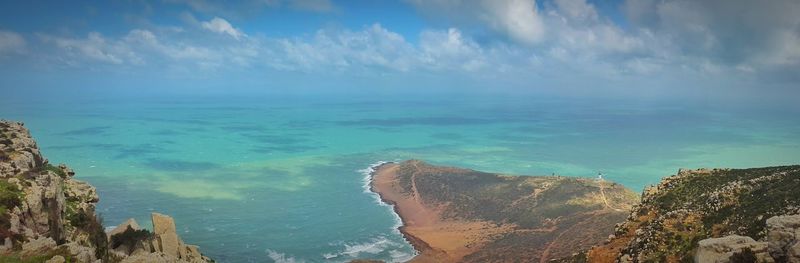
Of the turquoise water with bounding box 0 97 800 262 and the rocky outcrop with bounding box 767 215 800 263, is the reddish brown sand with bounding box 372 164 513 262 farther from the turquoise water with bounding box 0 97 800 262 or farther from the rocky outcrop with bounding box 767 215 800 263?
the rocky outcrop with bounding box 767 215 800 263

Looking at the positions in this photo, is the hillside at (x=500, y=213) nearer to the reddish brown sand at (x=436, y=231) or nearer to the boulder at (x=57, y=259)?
the reddish brown sand at (x=436, y=231)

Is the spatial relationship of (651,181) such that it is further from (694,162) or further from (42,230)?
(42,230)

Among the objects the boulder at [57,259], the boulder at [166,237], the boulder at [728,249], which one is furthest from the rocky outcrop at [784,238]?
the boulder at [166,237]

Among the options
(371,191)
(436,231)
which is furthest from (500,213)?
(371,191)

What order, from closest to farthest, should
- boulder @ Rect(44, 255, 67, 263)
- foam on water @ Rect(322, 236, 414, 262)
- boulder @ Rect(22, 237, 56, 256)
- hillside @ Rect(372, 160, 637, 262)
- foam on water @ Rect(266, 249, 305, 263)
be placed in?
boulder @ Rect(44, 255, 67, 263) < boulder @ Rect(22, 237, 56, 256) < hillside @ Rect(372, 160, 637, 262) < foam on water @ Rect(266, 249, 305, 263) < foam on water @ Rect(322, 236, 414, 262)

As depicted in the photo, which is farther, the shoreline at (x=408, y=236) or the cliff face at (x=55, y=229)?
the shoreline at (x=408, y=236)

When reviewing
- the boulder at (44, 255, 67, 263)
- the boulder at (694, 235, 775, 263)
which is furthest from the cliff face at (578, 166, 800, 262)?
the boulder at (44, 255, 67, 263)

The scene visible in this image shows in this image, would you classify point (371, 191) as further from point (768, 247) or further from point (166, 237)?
point (768, 247)
